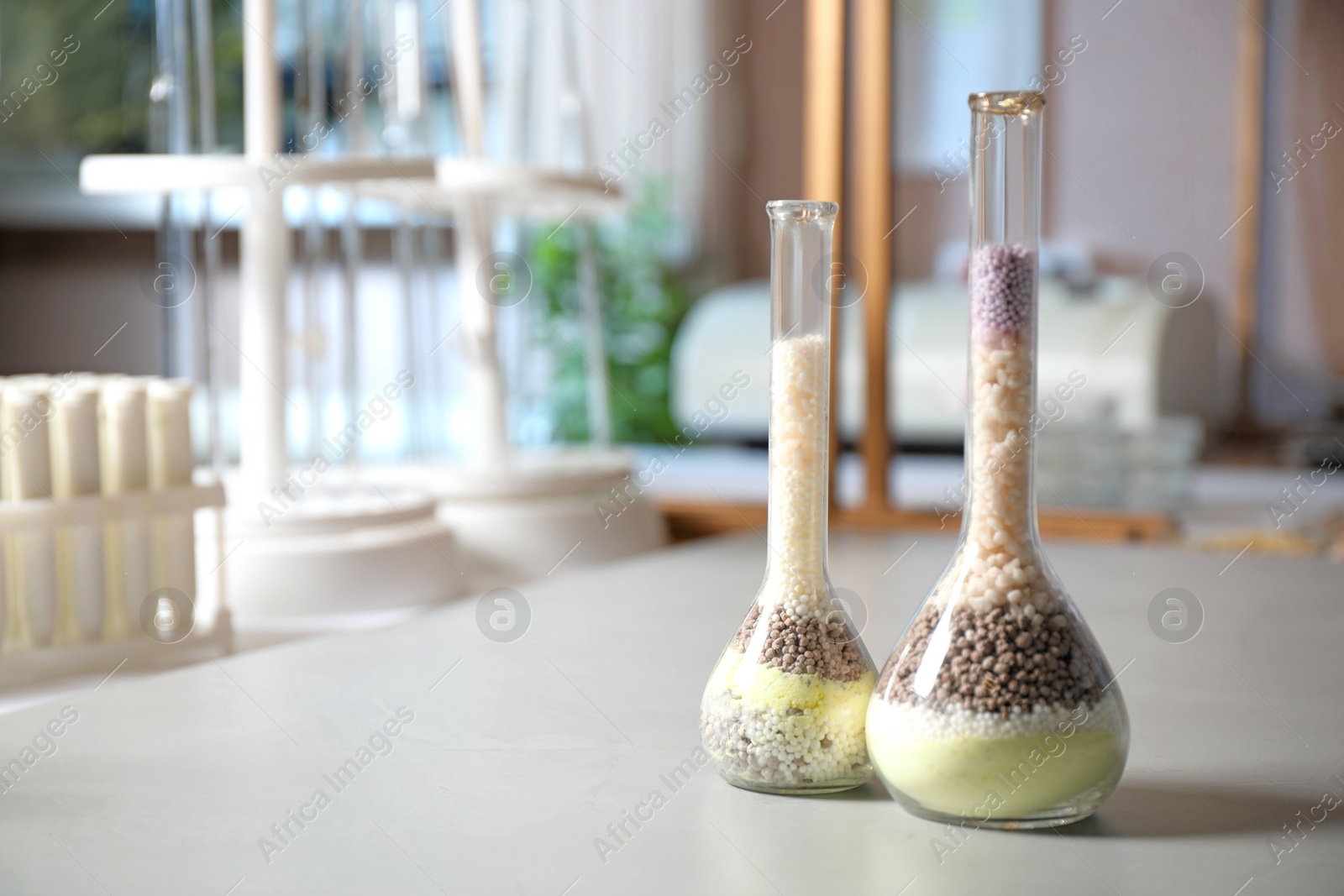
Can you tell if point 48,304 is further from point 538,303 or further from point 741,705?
point 741,705

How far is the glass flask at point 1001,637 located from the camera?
44 cm

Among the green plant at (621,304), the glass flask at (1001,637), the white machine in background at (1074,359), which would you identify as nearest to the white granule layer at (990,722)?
the glass flask at (1001,637)

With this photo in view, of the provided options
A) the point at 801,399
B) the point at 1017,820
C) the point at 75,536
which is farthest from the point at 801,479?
the point at 75,536

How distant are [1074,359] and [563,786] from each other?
1193mm

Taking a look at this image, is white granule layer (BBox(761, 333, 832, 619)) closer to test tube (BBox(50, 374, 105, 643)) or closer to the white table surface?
the white table surface

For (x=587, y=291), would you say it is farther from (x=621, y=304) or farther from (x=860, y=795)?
(x=860, y=795)

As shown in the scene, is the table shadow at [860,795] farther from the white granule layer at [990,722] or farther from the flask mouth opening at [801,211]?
the flask mouth opening at [801,211]

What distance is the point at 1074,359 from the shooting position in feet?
5.17

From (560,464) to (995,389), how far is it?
1.05 meters

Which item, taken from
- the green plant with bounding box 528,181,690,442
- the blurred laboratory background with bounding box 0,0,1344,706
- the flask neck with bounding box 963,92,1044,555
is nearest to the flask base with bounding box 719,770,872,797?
the flask neck with bounding box 963,92,1044,555

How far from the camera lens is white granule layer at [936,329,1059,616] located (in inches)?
17.7

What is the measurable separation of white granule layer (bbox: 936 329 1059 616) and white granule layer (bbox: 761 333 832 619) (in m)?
0.05

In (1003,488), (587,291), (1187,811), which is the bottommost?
(1187,811)

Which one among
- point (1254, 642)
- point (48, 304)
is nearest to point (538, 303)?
point (48, 304)
